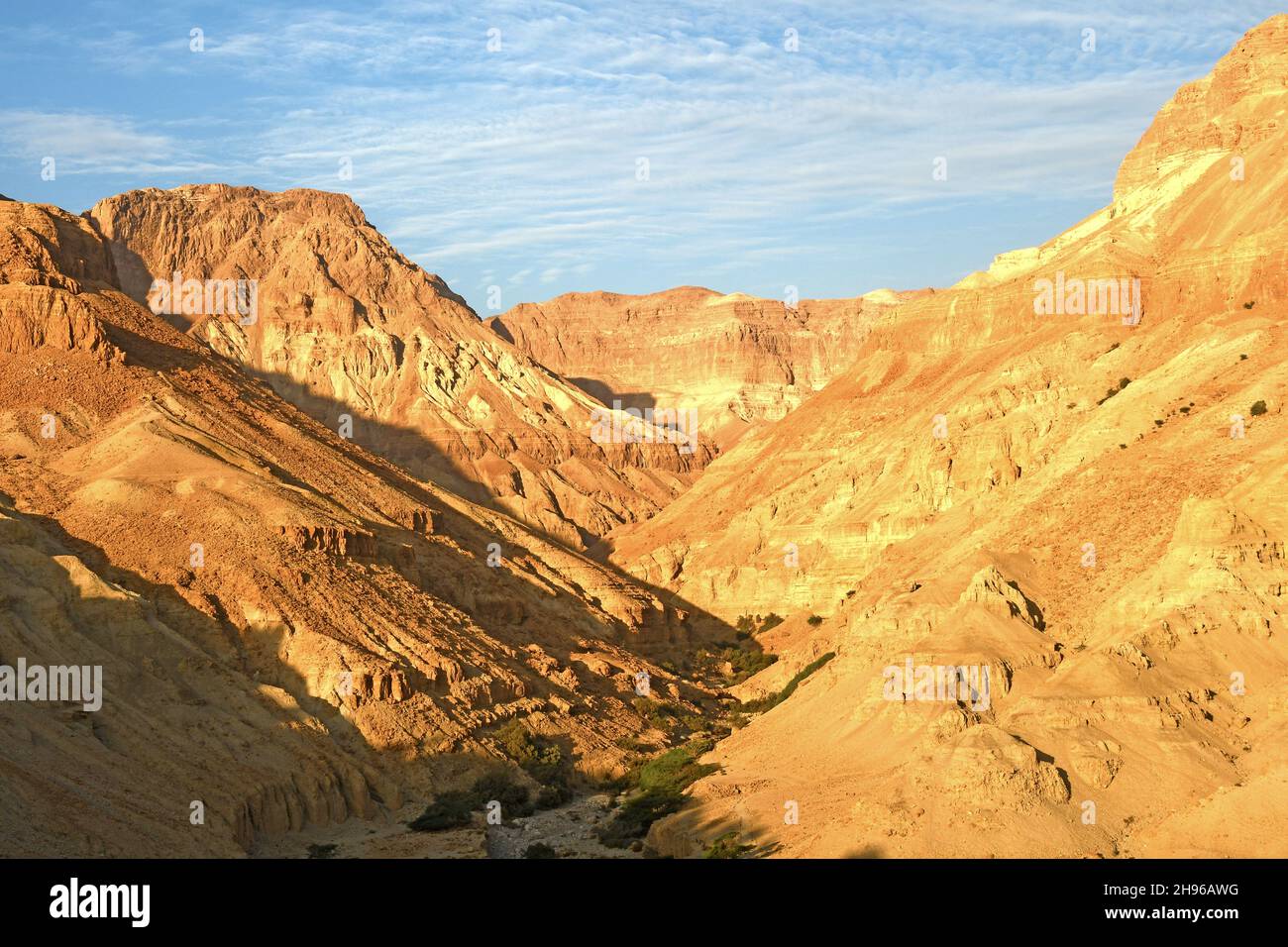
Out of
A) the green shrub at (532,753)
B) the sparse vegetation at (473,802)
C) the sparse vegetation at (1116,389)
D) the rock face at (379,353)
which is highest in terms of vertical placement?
the rock face at (379,353)

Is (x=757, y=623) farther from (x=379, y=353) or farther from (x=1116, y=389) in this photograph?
(x=379, y=353)

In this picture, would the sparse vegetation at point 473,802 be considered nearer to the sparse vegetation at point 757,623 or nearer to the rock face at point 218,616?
the rock face at point 218,616

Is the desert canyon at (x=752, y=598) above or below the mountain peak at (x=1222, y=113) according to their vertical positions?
below

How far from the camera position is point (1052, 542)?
58.9 meters

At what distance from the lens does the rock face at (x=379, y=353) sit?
139625mm

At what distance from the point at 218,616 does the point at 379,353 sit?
99.8 meters

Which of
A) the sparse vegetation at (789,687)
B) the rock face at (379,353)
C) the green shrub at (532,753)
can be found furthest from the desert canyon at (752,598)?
the rock face at (379,353)

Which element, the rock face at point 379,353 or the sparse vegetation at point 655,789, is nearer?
the sparse vegetation at point 655,789

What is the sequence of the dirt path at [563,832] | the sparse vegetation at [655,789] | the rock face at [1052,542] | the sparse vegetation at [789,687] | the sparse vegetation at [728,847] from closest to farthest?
1. the rock face at [1052,542]
2. the sparse vegetation at [728,847]
3. the dirt path at [563,832]
4. the sparse vegetation at [655,789]
5. the sparse vegetation at [789,687]

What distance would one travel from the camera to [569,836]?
50156 millimetres

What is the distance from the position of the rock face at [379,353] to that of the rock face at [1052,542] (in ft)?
58.7

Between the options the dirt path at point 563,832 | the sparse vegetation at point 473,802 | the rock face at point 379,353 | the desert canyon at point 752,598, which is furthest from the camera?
the rock face at point 379,353

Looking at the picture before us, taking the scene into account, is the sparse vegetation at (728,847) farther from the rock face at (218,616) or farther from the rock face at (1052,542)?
the rock face at (218,616)
